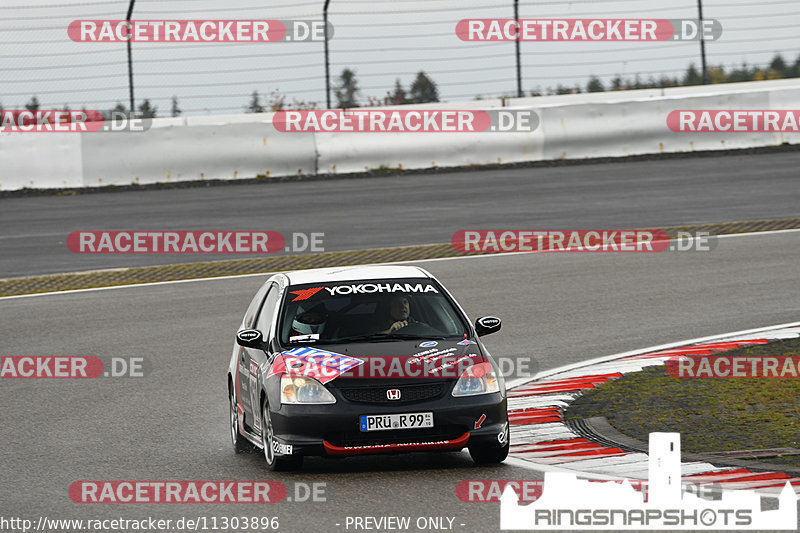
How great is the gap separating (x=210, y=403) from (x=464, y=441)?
3.62 meters

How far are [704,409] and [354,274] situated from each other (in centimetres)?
290

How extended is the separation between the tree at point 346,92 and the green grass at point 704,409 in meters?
14.1

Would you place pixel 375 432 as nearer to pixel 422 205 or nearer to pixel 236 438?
pixel 236 438

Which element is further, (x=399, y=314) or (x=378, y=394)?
(x=399, y=314)

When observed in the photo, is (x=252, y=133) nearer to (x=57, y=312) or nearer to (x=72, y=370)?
(x=57, y=312)

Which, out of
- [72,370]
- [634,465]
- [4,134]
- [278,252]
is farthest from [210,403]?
[4,134]

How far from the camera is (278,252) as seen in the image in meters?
19.9

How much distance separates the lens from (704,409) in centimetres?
1062

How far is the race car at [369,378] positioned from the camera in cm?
891
